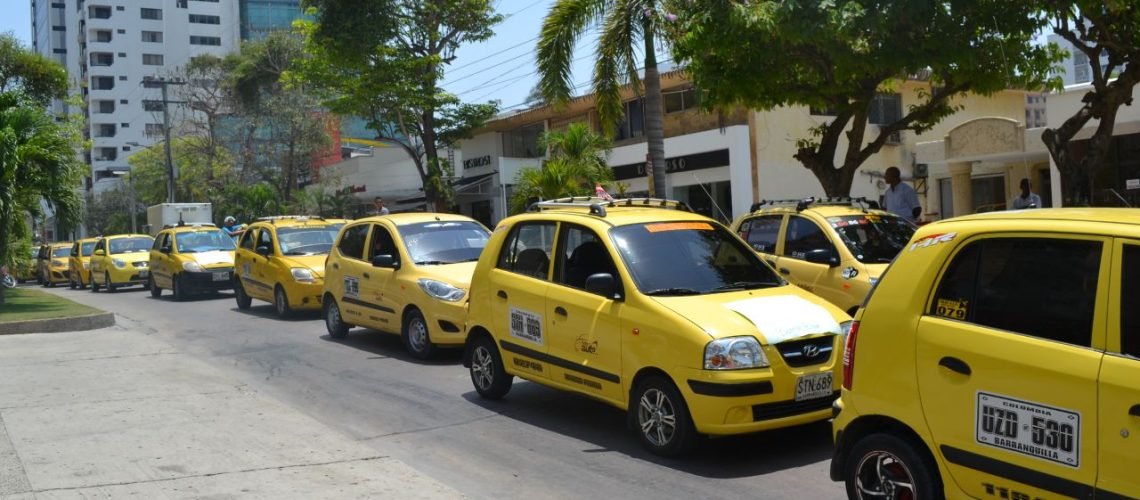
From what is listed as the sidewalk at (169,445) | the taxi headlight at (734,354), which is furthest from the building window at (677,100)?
the taxi headlight at (734,354)

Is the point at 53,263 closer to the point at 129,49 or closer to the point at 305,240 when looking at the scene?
the point at 305,240

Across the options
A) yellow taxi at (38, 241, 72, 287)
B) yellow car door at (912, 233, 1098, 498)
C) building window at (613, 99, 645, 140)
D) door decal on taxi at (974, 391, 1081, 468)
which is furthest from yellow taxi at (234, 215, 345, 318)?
yellow taxi at (38, 241, 72, 287)

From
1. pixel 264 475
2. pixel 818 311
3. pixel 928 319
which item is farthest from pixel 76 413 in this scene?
pixel 928 319

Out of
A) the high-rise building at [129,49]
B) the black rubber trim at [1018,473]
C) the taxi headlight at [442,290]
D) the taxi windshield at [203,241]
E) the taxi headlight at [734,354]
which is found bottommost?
Result: the black rubber trim at [1018,473]

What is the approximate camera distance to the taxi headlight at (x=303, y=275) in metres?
16.3

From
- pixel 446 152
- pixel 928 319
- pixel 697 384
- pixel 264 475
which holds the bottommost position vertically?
pixel 264 475

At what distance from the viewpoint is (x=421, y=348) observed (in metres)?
11.8

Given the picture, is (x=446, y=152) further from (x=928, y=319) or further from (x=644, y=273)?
(x=928, y=319)

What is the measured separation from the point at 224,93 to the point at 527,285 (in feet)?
153

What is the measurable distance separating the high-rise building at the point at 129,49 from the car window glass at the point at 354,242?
87.4 metres

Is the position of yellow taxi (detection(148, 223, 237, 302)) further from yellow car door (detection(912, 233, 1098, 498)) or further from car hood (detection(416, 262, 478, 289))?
yellow car door (detection(912, 233, 1098, 498))

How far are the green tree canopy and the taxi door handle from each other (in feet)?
25.3

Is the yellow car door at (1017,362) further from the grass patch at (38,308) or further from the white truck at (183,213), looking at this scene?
the white truck at (183,213)

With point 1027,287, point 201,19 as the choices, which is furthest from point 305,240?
point 201,19
